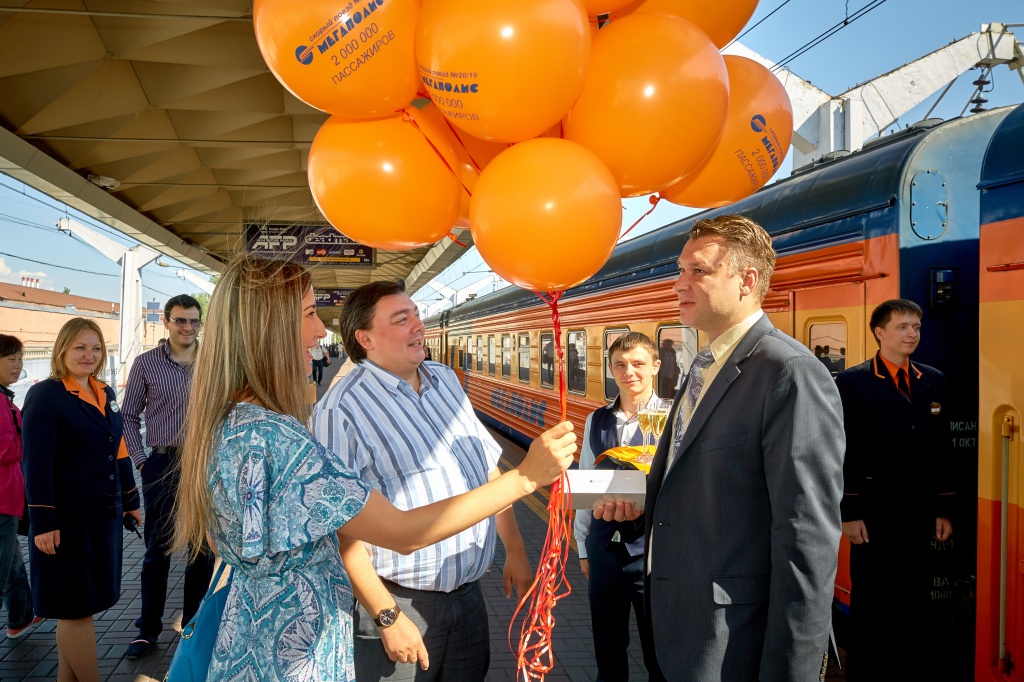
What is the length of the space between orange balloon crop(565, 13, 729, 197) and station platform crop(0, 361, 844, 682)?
3116 millimetres

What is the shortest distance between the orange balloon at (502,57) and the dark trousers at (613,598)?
200cm

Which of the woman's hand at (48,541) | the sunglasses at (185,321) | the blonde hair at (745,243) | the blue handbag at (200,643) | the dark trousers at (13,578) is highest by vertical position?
the blonde hair at (745,243)

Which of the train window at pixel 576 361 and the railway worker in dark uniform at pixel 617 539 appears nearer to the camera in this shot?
the railway worker in dark uniform at pixel 617 539

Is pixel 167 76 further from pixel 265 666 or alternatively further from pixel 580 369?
pixel 265 666

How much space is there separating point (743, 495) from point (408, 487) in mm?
1069

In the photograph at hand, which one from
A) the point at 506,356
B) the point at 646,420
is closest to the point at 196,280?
the point at 506,356

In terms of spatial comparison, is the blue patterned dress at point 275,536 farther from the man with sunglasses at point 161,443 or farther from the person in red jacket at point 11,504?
the person in red jacket at point 11,504

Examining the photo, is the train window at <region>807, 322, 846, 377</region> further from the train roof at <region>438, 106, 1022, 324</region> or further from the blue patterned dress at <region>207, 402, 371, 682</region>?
the blue patterned dress at <region>207, 402, 371, 682</region>

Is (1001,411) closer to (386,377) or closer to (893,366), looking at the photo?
(893,366)

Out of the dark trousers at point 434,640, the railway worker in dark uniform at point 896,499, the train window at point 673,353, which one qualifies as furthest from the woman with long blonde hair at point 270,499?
the train window at point 673,353

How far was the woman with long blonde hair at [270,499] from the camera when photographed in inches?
64.3

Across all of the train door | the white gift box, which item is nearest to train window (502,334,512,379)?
the train door

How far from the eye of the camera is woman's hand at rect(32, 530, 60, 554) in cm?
339

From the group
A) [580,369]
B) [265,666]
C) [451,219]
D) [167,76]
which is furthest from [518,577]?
[167,76]
